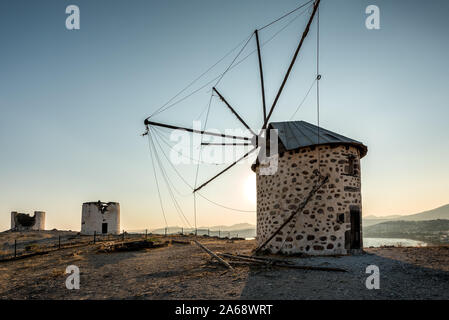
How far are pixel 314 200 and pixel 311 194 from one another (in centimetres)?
38

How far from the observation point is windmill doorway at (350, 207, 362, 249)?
12571 mm

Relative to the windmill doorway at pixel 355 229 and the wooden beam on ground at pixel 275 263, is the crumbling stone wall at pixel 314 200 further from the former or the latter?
the wooden beam on ground at pixel 275 263

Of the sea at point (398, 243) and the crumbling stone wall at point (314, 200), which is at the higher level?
the crumbling stone wall at point (314, 200)

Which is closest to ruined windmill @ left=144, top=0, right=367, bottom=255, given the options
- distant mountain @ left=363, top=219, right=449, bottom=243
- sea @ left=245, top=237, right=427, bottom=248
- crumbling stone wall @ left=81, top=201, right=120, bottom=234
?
sea @ left=245, top=237, right=427, bottom=248

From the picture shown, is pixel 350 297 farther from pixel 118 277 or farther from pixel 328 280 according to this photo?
pixel 118 277

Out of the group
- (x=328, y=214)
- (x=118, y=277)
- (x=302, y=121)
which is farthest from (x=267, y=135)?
(x=118, y=277)

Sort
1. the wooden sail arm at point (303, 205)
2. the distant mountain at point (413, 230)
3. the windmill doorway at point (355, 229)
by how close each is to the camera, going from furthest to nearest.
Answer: the distant mountain at point (413, 230)
the windmill doorway at point (355, 229)
the wooden sail arm at point (303, 205)

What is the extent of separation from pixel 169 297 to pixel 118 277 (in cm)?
371

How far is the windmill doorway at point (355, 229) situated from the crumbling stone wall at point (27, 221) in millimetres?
48501

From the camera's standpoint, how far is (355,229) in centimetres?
1279

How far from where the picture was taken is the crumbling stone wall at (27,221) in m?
43.1

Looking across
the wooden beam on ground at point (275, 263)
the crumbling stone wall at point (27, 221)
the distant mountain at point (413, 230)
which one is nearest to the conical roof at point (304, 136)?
the wooden beam on ground at point (275, 263)

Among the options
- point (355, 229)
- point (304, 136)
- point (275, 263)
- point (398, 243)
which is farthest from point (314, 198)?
point (398, 243)

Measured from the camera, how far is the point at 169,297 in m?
6.39
